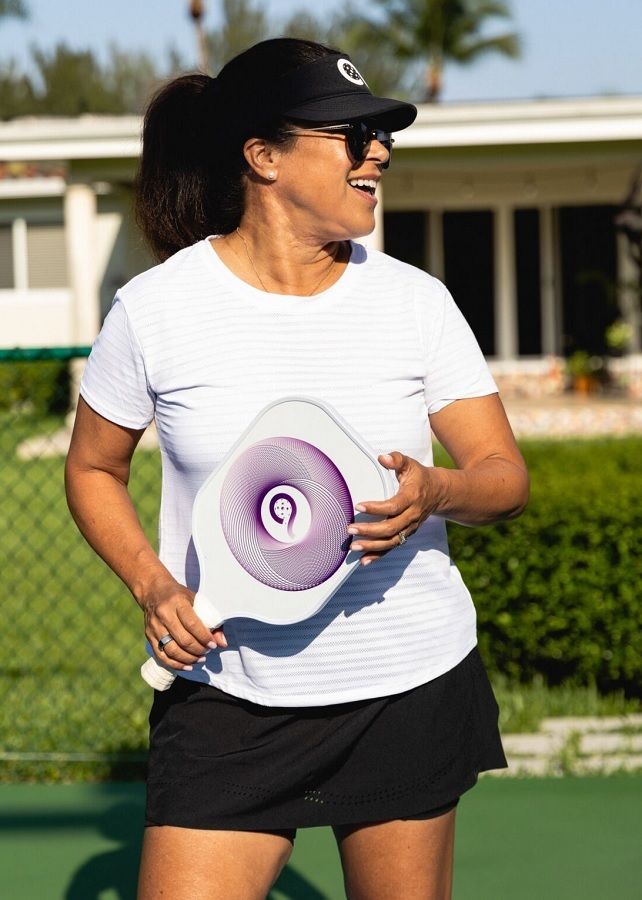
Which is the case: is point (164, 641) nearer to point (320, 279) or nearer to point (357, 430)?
point (357, 430)

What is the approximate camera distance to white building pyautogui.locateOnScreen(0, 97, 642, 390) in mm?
14273

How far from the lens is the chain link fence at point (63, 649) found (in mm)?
4215

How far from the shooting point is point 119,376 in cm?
198

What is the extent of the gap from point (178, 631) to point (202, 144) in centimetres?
82

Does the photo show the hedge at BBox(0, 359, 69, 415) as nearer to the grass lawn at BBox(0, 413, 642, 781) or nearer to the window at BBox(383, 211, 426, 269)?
the window at BBox(383, 211, 426, 269)

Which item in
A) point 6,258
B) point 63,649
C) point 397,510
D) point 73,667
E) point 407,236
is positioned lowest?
point 6,258

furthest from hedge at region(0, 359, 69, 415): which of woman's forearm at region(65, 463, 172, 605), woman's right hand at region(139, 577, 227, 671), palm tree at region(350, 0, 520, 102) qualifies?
palm tree at region(350, 0, 520, 102)

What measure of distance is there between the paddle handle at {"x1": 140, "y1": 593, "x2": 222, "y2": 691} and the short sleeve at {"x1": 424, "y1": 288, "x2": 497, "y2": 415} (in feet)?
1.53

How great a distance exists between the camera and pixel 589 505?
15.3 feet

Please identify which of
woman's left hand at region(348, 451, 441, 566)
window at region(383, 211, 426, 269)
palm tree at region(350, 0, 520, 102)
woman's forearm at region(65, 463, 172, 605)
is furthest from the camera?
palm tree at region(350, 0, 520, 102)

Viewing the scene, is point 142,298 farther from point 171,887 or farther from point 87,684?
point 87,684

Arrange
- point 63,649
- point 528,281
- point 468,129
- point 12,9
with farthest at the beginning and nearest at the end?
1. point 12,9
2. point 528,281
3. point 468,129
4. point 63,649

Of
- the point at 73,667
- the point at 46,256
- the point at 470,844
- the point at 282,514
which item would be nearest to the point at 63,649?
the point at 73,667

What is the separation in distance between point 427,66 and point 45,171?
25637mm
